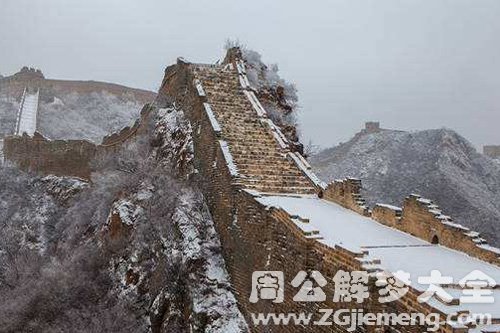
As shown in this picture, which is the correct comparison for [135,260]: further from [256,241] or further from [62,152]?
[62,152]

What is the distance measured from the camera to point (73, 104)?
1996 inches

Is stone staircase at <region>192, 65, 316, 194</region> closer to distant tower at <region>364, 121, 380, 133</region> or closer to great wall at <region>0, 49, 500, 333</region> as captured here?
→ great wall at <region>0, 49, 500, 333</region>

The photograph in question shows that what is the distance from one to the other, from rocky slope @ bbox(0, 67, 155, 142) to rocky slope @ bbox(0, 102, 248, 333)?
2419 centimetres

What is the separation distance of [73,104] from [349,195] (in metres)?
43.9

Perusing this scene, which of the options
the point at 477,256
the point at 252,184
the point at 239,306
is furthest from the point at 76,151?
the point at 477,256

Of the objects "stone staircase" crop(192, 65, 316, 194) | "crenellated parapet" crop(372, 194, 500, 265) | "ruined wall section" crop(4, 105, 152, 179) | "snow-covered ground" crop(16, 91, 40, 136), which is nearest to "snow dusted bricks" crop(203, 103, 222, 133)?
"stone staircase" crop(192, 65, 316, 194)

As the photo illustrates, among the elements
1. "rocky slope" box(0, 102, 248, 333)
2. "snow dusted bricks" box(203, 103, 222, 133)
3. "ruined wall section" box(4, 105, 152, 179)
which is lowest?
"rocky slope" box(0, 102, 248, 333)

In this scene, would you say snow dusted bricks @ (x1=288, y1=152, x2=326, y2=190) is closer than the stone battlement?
No

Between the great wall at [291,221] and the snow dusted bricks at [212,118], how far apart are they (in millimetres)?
40

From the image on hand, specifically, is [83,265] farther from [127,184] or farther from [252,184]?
[252,184]

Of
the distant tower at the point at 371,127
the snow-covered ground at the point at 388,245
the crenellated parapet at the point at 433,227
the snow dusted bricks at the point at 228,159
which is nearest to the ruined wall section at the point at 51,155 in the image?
the snow dusted bricks at the point at 228,159

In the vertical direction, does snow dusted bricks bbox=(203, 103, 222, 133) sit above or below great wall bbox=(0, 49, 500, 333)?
above

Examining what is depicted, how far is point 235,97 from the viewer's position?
57.1 feet

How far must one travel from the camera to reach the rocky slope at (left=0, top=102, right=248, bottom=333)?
11453 millimetres
